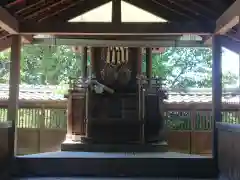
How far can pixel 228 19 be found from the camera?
5855mm

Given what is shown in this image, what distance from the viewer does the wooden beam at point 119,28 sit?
6766 millimetres

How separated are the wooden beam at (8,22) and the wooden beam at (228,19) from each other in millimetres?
3127

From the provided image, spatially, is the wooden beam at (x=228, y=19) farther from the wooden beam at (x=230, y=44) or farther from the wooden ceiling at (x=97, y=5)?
the wooden beam at (x=230, y=44)

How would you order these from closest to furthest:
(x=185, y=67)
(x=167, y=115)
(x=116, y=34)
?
1. (x=116, y=34)
2. (x=167, y=115)
3. (x=185, y=67)

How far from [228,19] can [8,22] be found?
3.17 meters

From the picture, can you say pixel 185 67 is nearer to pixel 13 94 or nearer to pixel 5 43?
pixel 5 43

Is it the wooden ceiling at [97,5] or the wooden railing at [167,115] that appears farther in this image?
the wooden railing at [167,115]

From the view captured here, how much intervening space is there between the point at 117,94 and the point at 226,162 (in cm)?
372

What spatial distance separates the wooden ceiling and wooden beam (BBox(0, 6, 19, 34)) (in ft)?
0.46

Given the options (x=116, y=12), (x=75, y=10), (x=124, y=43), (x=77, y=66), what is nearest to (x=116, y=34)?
(x=116, y=12)

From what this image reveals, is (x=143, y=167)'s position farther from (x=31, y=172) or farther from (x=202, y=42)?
(x=202, y=42)

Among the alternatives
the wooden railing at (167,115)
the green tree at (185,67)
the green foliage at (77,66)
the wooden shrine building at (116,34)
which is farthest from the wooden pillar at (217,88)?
the green tree at (185,67)

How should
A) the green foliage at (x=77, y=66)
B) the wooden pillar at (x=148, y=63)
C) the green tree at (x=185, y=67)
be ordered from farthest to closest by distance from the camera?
1. the green tree at (x=185, y=67)
2. the green foliage at (x=77, y=66)
3. the wooden pillar at (x=148, y=63)

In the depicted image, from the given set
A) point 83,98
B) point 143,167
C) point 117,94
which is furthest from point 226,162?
point 83,98
